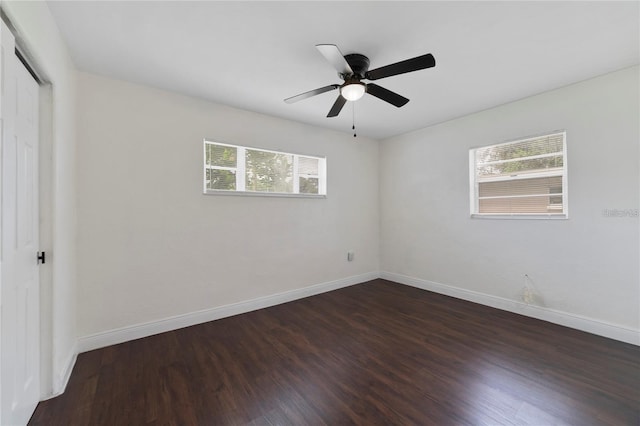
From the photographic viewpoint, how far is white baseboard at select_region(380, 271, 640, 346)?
2498 millimetres

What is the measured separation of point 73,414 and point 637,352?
4485 mm

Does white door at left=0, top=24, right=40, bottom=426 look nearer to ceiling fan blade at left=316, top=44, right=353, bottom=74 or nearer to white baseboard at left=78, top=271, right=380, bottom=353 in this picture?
white baseboard at left=78, top=271, right=380, bottom=353

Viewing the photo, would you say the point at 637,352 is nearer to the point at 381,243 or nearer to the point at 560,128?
the point at 560,128

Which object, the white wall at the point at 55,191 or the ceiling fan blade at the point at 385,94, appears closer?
the white wall at the point at 55,191

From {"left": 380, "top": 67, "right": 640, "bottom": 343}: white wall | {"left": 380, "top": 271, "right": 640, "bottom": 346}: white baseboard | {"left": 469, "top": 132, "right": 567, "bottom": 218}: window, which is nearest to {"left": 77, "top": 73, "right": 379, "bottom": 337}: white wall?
{"left": 380, "top": 67, "right": 640, "bottom": 343}: white wall

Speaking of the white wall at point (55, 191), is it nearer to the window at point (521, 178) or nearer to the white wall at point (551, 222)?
the white wall at point (551, 222)

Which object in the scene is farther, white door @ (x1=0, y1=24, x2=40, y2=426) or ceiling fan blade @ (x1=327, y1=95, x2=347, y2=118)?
ceiling fan blade @ (x1=327, y1=95, x2=347, y2=118)

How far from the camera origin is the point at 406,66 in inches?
72.9

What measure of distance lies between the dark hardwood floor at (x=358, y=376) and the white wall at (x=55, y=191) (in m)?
0.28

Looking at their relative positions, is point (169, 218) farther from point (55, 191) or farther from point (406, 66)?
point (406, 66)

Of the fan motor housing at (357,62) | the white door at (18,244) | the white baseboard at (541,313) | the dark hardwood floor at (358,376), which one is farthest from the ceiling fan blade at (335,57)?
the white baseboard at (541,313)

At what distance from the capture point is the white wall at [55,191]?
1537mm

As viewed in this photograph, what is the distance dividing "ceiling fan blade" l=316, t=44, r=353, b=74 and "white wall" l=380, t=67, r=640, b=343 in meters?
2.49

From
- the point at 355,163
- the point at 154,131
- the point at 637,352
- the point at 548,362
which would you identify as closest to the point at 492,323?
the point at 548,362
